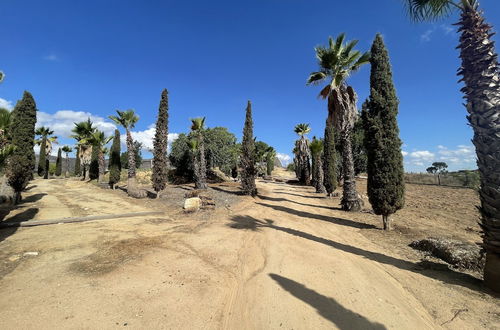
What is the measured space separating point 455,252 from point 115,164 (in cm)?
2960

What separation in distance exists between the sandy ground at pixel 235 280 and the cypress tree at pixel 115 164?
17841mm

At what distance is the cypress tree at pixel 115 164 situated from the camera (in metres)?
25.9

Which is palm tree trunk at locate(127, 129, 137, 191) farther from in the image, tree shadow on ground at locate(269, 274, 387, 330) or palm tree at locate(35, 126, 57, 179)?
palm tree at locate(35, 126, 57, 179)

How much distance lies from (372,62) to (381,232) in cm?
728

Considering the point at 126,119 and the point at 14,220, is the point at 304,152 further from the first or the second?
the point at 14,220

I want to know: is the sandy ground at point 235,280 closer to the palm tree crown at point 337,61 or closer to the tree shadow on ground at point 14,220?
the tree shadow on ground at point 14,220

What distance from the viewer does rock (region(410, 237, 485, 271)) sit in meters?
5.51

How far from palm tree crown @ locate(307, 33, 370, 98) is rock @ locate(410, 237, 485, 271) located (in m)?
10.8

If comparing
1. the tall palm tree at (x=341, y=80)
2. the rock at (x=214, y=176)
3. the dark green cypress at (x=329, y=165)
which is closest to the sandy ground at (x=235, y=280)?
the tall palm tree at (x=341, y=80)

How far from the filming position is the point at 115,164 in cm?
2672

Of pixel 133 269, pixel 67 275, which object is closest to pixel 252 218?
pixel 133 269

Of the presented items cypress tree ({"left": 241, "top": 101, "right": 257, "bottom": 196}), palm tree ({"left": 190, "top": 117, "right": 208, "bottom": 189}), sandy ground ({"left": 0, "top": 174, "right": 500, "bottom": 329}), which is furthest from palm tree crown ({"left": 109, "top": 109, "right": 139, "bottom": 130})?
sandy ground ({"left": 0, "top": 174, "right": 500, "bottom": 329})

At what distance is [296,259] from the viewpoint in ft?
20.2

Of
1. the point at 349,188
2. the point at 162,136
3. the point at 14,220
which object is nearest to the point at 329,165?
the point at 349,188
